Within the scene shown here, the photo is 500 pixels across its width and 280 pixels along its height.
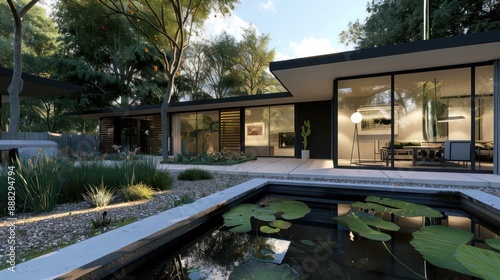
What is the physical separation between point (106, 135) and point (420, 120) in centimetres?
1556

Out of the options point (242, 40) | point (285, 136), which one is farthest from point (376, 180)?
point (242, 40)

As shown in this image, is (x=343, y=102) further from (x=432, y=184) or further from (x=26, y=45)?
(x=26, y=45)

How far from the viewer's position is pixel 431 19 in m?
10.8

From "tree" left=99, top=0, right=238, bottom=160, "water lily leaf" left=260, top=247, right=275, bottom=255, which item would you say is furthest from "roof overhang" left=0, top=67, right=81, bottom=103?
"water lily leaf" left=260, top=247, right=275, bottom=255

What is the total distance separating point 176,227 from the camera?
2.20 meters

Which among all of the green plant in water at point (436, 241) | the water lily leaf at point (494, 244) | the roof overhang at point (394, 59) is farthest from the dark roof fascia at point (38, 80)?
the water lily leaf at point (494, 244)

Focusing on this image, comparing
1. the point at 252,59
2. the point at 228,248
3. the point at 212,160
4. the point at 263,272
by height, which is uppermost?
the point at 252,59

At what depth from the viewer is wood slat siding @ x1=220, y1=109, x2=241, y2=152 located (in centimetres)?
1125

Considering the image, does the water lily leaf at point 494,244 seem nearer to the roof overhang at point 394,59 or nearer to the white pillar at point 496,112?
the roof overhang at point 394,59

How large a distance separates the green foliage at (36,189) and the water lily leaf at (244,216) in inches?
81.4

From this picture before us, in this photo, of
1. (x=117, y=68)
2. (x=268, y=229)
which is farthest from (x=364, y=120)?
(x=117, y=68)

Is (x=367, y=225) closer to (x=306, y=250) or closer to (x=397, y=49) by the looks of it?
(x=306, y=250)

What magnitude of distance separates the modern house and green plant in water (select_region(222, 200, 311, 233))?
3420mm

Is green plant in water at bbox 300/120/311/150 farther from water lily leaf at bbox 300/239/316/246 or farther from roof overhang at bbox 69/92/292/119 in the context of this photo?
water lily leaf at bbox 300/239/316/246
